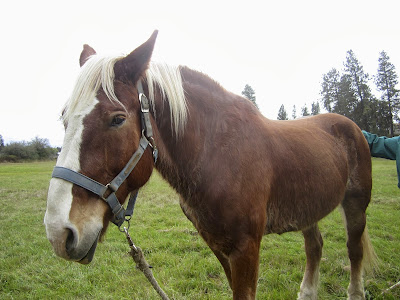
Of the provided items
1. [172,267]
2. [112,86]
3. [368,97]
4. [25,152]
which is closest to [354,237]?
[172,267]

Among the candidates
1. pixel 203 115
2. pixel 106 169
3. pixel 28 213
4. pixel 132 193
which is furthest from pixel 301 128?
pixel 28 213

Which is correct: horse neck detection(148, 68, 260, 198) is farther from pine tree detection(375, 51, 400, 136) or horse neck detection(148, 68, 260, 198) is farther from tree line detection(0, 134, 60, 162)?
tree line detection(0, 134, 60, 162)

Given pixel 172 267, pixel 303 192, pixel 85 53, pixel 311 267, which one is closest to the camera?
pixel 85 53

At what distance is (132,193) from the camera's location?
167 cm

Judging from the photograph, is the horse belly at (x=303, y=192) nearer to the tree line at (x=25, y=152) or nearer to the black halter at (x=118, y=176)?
the black halter at (x=118, y=176)

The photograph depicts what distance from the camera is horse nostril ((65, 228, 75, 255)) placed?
123cm

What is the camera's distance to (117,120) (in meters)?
1.42

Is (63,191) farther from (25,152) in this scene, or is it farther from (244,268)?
(25,152)

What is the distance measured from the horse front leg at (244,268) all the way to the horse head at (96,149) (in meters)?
0.89

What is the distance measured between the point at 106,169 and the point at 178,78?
92 cm

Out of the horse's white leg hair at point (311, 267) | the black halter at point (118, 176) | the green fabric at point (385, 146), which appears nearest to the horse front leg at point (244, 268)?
the black halter at point (118, 176)

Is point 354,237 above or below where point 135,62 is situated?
below

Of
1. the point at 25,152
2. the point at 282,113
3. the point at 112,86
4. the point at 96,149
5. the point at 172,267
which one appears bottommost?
the point at 172,267

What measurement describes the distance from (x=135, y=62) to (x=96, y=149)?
2.05ft
